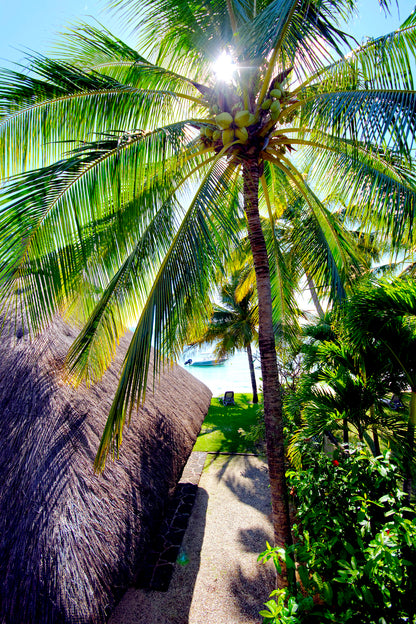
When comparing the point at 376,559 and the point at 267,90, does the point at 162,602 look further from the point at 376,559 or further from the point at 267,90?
the point at 267,90

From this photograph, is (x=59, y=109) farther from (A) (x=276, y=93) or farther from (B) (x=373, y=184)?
(B) (x=373, y=184)

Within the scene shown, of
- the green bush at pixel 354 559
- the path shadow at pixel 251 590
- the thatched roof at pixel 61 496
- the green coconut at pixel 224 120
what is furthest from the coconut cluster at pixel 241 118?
the path shadow at pixel 251 590

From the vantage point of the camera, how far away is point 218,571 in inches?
161

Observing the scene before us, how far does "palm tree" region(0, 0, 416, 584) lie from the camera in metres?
2.46

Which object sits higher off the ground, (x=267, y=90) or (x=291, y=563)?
(x=267, y=90)

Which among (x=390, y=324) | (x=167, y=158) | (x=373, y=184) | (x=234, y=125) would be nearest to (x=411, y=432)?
(x=390, y=324)

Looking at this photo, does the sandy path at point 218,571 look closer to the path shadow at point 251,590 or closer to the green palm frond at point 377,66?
the path shadow at point 251,590

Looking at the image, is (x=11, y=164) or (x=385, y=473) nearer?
(x=385, y=473)

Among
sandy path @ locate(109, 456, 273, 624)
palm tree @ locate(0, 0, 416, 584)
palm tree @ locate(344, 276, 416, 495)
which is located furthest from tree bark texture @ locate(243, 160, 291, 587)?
sandy path @ locate(109, 456, 273, 624)

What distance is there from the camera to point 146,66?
3.16m

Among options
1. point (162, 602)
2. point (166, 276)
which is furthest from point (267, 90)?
point (162, 602)

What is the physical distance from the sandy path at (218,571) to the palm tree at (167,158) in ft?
4.78

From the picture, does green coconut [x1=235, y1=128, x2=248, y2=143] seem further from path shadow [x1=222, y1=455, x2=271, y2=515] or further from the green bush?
path shadow [x1=222, y1=455, x2=271, y2=515]

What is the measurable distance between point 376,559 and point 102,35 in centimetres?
486
